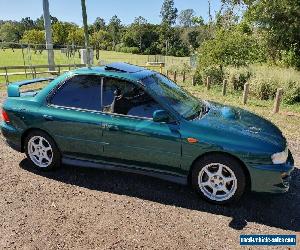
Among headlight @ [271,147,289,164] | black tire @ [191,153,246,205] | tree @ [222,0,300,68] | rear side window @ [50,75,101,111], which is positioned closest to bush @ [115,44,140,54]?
tree @ [222,0,300,68]

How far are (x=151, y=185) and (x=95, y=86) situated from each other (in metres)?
1.66

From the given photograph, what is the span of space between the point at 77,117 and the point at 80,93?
37 centimetres

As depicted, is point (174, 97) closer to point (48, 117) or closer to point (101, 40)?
point (48, 117)

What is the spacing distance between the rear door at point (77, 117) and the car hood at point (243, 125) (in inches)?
59.5


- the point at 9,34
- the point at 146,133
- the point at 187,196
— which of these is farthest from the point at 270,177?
the point at 9,34

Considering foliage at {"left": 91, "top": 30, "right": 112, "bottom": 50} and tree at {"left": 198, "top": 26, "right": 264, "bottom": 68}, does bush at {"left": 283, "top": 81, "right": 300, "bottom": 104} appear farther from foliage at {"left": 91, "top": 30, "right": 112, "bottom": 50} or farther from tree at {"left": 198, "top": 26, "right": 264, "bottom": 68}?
foliage at {"left": 91, "top": 30, "right": 112, "bottom": 50}

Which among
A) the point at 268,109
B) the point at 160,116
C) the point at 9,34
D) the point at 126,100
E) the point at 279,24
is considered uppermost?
the point at 279,24

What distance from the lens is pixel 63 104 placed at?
503 centimetres

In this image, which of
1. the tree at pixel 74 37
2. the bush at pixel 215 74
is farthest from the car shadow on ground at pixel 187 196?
the tree at pixel 74 37

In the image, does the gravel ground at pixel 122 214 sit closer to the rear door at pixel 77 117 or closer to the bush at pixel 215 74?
the rear door at pixel 77 117

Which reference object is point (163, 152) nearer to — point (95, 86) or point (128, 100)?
point (128, 100)

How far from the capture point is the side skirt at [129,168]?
14.7ft

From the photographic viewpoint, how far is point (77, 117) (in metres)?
4.85

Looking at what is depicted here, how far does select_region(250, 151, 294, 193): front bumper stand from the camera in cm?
404
